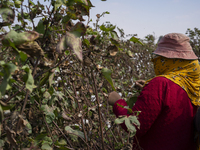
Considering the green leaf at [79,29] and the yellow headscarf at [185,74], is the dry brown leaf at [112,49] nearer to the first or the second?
the green leaf at [79,29]

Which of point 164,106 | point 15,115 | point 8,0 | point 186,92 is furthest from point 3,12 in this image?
point 186,92

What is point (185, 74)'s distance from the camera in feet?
5.35

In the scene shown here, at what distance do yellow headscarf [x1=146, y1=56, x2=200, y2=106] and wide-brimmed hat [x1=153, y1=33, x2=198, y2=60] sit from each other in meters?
0.04

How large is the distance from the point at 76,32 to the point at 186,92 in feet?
3.93

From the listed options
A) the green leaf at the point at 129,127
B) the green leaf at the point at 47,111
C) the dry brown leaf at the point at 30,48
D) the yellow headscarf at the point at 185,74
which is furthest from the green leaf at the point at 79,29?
the yellow headscarf at the point at 185,74

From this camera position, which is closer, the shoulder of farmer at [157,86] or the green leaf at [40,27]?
the green leaf at [40,27]

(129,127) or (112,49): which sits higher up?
(112,49)

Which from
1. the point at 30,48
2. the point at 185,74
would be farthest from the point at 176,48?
the point at 30,48

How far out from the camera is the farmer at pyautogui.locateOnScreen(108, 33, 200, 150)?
4.90 feet

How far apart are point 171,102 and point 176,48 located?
519 mm

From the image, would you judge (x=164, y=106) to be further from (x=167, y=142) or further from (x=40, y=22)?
(x=40, y=22)

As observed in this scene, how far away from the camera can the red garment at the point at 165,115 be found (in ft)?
4.86

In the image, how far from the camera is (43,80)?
0.92m

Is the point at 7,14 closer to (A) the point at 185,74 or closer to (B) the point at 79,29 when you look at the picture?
(B) the point at 79,29
